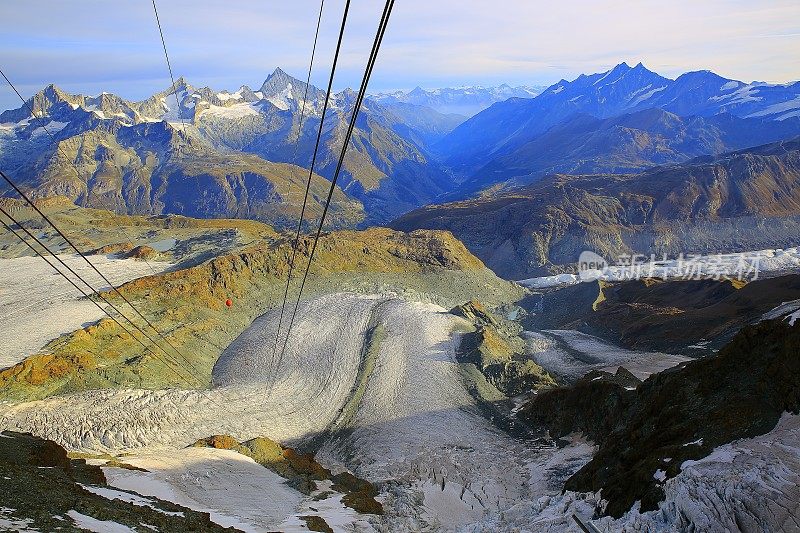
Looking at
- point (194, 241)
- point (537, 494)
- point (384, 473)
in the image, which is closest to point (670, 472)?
point (537, 494)

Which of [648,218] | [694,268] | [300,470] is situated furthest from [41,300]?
[648,218]

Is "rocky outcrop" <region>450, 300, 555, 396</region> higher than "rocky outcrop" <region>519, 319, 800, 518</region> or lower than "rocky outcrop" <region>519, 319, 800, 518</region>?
lower

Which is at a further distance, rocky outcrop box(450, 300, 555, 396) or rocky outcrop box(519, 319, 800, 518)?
rocky outcrop box(450, 300, 555, 396)

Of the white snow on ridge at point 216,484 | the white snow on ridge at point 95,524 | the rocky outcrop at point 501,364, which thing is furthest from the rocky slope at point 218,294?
the white snow on ridge at point 95,524

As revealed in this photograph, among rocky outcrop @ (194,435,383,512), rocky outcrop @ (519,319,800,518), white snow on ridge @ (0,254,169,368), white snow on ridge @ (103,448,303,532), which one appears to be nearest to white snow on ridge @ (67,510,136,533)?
white snow on ridge @ (103,448,303,532)

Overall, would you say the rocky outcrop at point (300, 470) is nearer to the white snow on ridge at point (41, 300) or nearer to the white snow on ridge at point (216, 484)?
the white snow on ridge at point (216, 484)

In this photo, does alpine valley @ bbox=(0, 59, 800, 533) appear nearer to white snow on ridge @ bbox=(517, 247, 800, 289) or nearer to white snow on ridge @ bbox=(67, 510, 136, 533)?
white snow on ridge @ bbox=(67, 510, 136, 533)

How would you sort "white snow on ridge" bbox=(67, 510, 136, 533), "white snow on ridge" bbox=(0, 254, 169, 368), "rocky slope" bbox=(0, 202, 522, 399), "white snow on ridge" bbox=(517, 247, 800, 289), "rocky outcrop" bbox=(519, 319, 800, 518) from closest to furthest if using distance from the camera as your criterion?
"white snow on ridge" bbox=(67, 510, 136, 533) < "rocky outcrop" bbox=(519, 319, 800, 518) < "rocky slope" bbox=(0, 202, 522, 399) < "white snow on ridge" bbox=(0, 254, 169, 368) < "white snow on ridge" bbox=(517, 247, 800, 289)
